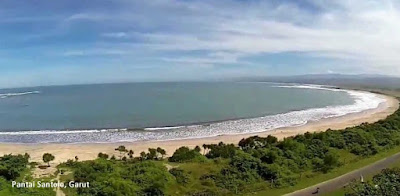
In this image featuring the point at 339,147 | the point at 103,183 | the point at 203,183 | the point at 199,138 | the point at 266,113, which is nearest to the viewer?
the point at 103,183

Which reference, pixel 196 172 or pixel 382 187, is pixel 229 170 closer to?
pixel 196 172

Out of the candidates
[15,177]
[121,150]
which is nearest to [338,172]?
[121,150]

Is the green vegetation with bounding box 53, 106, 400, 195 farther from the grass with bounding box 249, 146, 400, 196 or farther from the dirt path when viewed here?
the dirt path

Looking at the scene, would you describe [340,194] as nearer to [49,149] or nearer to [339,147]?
[339,147]

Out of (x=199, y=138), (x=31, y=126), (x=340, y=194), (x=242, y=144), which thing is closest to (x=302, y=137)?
(x=242, y=144)

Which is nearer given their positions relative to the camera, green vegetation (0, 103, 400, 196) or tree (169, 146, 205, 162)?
green vegetation (0, 103, 400, 196)

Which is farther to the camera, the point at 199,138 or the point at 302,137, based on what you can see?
the point at 199,138

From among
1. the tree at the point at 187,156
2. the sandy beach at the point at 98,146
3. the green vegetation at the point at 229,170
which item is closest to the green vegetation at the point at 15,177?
the green vegetation at the point at 229,170

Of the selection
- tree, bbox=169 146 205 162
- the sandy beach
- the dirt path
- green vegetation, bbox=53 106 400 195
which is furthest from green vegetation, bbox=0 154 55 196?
the dirt path
